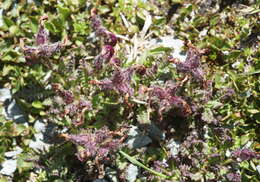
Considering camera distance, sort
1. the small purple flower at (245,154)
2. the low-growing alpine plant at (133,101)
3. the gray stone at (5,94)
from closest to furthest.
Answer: the small purple flower at (245,154) → the low-growing alpine plant at (133,101) → the gray stone at (5,94)

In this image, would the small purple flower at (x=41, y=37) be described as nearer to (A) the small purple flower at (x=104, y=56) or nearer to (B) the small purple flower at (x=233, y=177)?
(A) the small purple flower at (x=104, y=56)

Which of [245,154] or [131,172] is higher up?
[245,154]

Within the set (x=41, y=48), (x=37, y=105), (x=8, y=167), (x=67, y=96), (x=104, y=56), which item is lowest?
(x=8, y=167)

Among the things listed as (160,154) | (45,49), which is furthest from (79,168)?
(45,49)

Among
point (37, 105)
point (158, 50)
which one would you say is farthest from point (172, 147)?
point (37, 105)

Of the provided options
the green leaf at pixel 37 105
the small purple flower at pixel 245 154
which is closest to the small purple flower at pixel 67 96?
the green leaf at pixel 37 105

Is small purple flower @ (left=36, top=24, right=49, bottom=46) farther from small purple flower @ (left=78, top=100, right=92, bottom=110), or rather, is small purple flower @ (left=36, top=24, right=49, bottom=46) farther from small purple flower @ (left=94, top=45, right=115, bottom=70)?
small purple flower @ (left=78, top=100, right=92, bottom=110)

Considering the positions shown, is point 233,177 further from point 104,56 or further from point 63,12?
point 63,12

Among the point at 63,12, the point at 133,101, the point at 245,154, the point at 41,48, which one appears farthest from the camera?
the point at 63,12

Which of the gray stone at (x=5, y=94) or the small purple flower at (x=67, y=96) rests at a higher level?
the small purple flower at (x=67, y=96)
